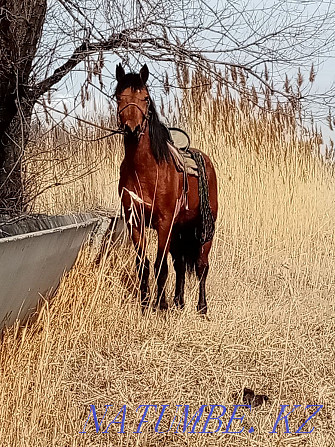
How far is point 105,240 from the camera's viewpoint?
5.29m

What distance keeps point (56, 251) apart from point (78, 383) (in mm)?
966

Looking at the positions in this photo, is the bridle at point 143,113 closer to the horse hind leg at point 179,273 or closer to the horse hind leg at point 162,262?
the horse hind leg at point 162,262

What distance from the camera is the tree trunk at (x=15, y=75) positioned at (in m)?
4.28

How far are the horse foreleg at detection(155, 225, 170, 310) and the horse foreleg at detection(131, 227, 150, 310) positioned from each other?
3.3 inches

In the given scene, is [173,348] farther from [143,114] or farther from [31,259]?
[143,114]

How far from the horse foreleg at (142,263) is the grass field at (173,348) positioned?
10 centimetres

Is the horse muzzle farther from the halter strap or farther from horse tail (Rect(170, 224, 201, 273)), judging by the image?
horse tail (Rect(170, 224, 201, 273))

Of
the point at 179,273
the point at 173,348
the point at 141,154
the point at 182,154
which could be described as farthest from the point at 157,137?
the point at 173,348

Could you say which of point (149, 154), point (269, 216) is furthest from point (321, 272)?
point (149, 154)

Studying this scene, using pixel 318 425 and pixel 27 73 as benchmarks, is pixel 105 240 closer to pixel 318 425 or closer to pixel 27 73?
pixel 27 73

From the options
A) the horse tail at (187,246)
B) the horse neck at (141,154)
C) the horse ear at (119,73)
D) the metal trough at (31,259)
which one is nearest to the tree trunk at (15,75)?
the metal trough at (31,259)

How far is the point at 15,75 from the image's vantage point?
4.42m

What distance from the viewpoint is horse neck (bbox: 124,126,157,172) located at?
438 cm

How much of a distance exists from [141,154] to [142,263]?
2.50ft
